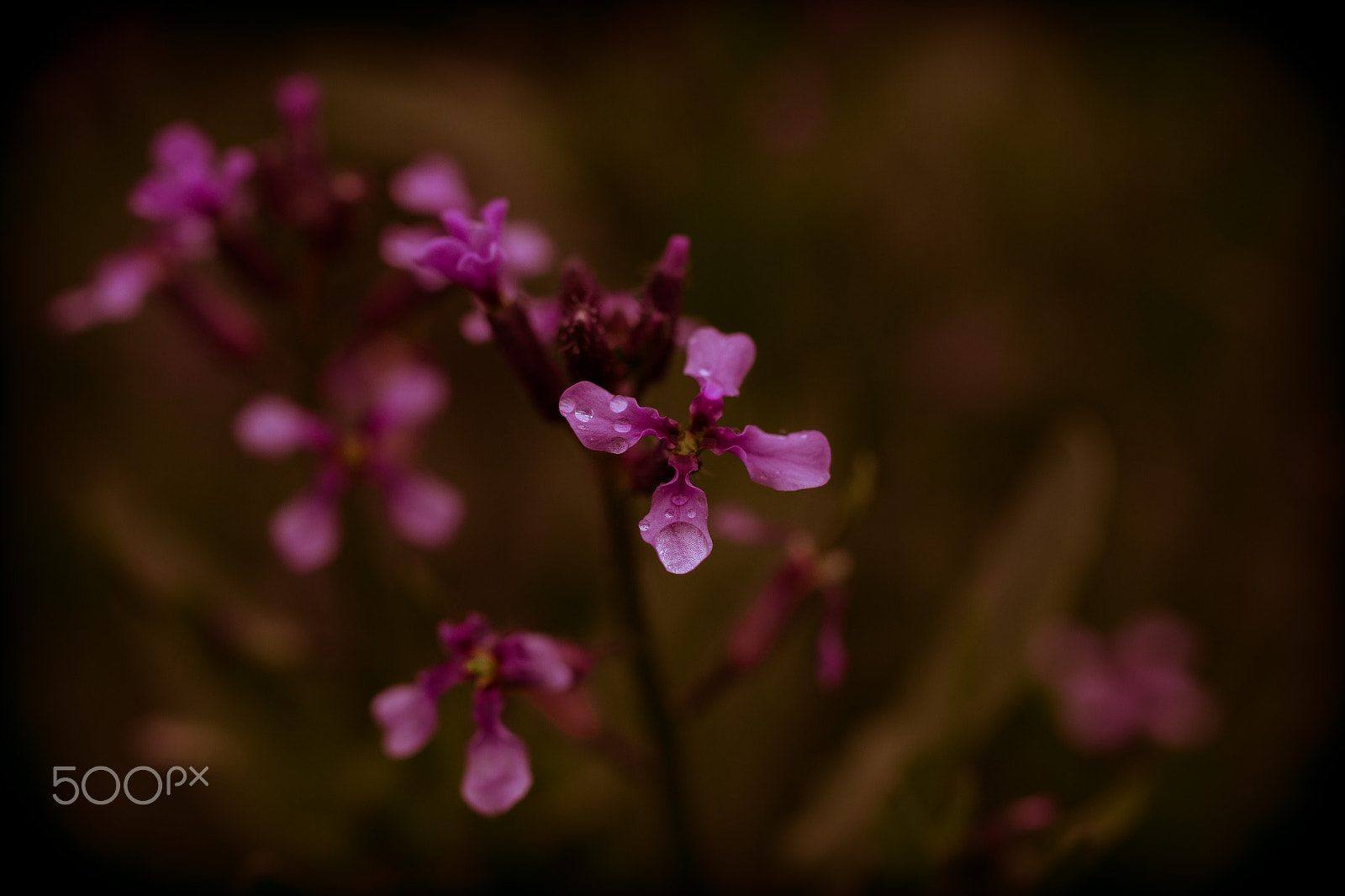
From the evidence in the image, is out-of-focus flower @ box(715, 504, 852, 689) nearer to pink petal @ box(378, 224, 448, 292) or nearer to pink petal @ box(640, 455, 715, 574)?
pink petal @ box(640, 455, 715, 574)

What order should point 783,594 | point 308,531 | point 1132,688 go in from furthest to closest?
point 1132,688 < point 308,531 < point 783,594

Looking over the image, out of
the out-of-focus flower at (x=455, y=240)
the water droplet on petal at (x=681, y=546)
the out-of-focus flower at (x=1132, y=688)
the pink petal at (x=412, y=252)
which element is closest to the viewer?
the water droplet on petal at (x=681, y=546)

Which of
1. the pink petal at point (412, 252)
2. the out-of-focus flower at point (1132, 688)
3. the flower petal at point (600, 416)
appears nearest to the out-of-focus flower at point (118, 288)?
the pink petal at point (412, 252)

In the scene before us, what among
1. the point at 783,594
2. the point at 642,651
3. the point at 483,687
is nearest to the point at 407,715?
the point at 483,687

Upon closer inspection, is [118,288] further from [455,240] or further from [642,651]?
[642,651]

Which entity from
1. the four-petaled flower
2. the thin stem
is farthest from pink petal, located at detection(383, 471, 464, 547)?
the four-petaled flower

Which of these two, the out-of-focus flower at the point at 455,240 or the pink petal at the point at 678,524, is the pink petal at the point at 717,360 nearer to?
the pink petal at the point at 678,524

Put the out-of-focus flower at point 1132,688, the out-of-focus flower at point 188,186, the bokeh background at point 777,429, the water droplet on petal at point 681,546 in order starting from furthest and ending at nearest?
1. the out-of-focus flower at point 1132,688
2. the bokeh background at point 777,429
3. the out-of-focus flower at point 188,186
4. the water droplet on petal at point 681,546
